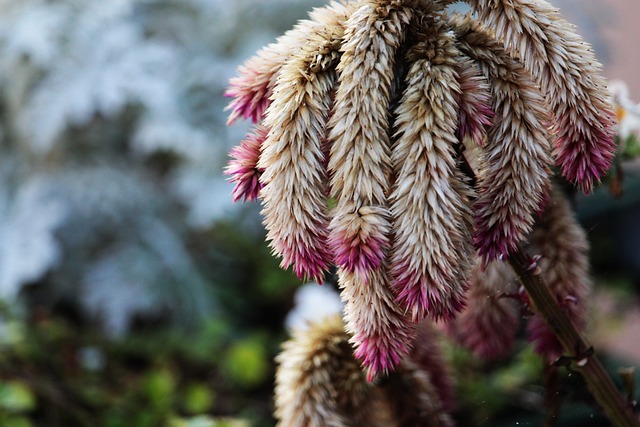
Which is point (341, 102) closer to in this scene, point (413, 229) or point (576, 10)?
point (413, 229)

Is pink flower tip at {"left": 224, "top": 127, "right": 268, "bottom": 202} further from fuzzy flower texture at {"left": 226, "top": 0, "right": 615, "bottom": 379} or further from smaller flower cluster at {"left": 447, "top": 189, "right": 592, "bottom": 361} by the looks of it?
smaller flower cluster at {"left": 447, "top": 189, "right": 592, "bottom": 361}

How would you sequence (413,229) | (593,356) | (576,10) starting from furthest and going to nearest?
(576,10), (593,356), (413,229)

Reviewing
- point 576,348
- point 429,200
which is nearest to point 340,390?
point 576,348

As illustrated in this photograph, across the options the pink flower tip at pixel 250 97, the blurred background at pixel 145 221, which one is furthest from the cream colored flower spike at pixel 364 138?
the blurred background at pixel 145 221

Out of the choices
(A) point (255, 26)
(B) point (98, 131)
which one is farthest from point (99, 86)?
(A) point (255, 26)

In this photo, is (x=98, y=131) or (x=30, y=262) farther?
(x=98, y=131)

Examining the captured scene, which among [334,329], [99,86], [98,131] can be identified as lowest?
[334,329]
